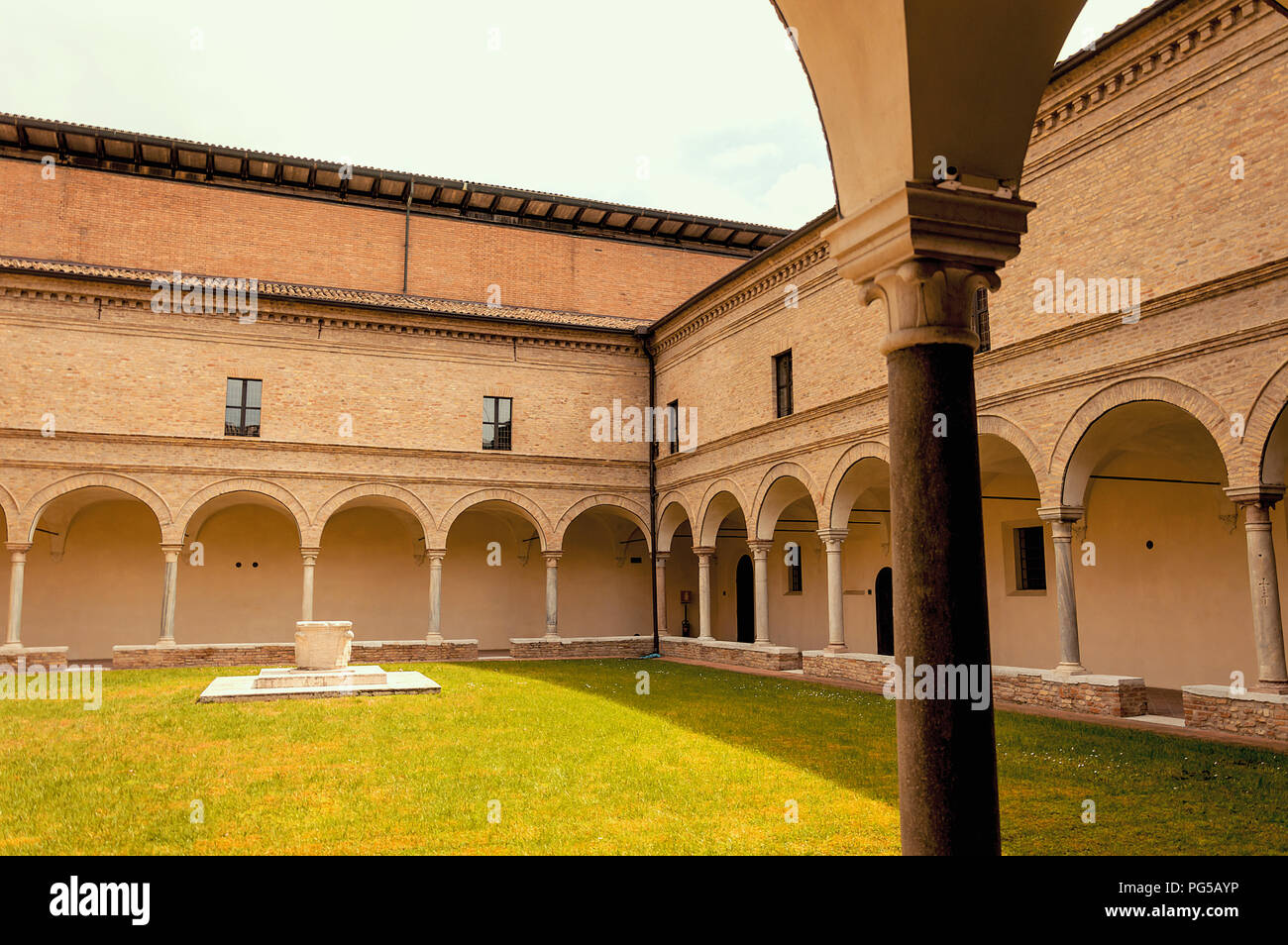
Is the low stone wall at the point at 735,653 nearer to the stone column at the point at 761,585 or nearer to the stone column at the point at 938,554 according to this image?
the stone column at the point at 761,585

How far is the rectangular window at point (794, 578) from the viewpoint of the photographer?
81.8ft

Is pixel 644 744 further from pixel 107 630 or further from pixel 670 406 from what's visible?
pixel 107 630

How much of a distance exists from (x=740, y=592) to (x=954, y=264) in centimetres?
2449

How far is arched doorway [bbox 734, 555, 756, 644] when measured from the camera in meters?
27.5

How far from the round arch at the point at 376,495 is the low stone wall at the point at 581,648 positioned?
3474mm

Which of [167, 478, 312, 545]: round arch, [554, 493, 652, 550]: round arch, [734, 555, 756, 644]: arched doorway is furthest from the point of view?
[734, 555, 756, 644]: arched doorway

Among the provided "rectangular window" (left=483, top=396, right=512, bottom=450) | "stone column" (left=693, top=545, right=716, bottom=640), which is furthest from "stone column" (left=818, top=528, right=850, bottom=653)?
"rectangular window" (left=483, top=396, right=512, bottom=450)

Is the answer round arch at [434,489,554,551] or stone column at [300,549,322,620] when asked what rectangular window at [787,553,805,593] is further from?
stone column at [300,549,322,620]

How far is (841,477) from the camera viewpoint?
16875 millimetres

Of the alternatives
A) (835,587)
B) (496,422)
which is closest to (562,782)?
(835,587)

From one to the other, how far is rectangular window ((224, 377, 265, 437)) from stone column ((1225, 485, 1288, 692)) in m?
18.6

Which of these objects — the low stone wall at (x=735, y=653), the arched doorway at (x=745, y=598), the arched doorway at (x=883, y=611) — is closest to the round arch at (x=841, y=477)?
the low stone wall at (x=735, y=653)

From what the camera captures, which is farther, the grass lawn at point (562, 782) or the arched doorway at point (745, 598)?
the arched doorway at point (745, 598)
